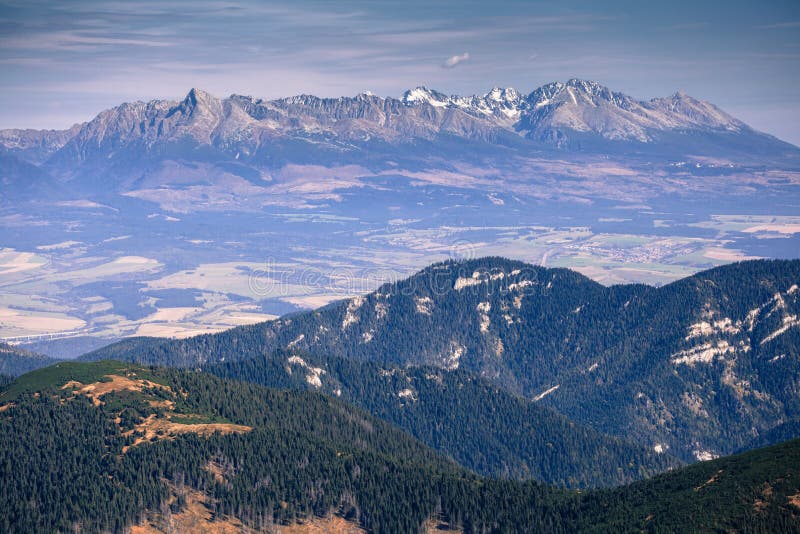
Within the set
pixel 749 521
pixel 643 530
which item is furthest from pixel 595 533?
pixel 749 521

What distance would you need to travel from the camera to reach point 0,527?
639 feet

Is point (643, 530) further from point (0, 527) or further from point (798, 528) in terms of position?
A: point (0, 527)

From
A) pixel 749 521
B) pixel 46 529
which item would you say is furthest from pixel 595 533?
pixel 46 529

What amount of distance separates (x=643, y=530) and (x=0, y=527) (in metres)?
120

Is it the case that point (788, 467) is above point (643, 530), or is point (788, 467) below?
above

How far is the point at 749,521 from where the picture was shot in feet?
608

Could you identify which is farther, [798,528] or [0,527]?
[0,527]

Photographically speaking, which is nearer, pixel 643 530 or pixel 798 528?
pixel 798 528

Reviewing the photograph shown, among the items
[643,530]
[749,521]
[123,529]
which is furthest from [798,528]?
[123,529]

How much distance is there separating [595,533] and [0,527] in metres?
112

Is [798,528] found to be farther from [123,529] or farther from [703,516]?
[123,529]

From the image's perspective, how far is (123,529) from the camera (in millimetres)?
198750

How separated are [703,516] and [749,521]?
9.20 meters

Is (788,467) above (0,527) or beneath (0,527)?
above
